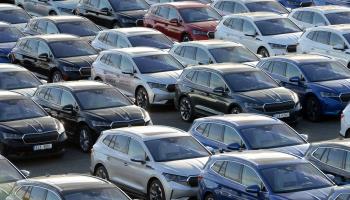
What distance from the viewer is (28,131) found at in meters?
25.4

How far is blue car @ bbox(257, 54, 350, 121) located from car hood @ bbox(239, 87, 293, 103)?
1.16 meters

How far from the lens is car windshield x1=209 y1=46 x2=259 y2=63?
3256 centimetres

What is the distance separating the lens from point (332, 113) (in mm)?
29047

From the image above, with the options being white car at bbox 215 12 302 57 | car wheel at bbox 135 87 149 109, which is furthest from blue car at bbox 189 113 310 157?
white car at bbox 215 12 302 57

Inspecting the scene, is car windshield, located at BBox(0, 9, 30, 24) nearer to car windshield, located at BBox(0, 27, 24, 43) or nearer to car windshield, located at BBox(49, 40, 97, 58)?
car windshield, located at BBox(0, 27, 24, 43)

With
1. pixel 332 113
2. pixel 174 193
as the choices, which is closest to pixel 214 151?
pixel 174 193

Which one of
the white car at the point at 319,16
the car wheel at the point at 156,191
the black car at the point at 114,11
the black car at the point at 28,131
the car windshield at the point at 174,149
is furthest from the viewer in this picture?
the black car at the point at 114,11

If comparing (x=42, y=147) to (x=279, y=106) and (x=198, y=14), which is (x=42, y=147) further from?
(x=198, y=14)

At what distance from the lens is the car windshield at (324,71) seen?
29.6m

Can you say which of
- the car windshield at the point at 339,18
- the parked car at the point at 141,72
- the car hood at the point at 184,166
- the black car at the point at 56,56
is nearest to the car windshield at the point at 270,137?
the car hood at the point at 184,166

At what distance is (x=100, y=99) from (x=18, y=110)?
203cm

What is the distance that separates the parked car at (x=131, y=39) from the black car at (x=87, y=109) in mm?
7169

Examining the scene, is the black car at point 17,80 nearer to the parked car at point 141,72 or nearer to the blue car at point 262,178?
the parked car at point 141,72

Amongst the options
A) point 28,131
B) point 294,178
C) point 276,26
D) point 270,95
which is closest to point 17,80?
point 28,131
